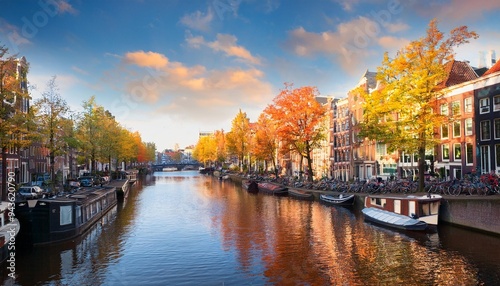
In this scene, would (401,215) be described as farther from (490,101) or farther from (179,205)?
(179,205)

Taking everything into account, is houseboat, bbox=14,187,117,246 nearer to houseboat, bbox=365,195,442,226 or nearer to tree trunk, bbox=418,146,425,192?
houseboat, bbox=365,195,442,226

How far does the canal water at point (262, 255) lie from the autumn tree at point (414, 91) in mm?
9466

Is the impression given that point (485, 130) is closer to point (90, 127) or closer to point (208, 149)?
point (90, 127)

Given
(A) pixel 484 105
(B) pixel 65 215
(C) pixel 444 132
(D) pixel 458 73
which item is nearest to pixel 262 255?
(B) pixel 65 215

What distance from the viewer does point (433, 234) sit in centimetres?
3025

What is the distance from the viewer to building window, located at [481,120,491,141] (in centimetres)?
4362

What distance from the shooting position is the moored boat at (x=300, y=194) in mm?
56978

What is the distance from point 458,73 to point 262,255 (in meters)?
42.4

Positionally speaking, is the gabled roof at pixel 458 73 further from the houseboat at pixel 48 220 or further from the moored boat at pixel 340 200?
the houseboat at pixel 48 220

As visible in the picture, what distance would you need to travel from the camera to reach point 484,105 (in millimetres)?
44188

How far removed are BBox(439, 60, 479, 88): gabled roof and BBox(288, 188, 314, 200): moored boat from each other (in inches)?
910

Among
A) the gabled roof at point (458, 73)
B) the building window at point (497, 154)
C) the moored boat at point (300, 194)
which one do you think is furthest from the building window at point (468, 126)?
the moored boat at point (300, 194)

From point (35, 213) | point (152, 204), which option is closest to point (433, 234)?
point (35, 213)

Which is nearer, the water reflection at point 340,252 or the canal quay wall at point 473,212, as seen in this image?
the water reflection at point 340,252
